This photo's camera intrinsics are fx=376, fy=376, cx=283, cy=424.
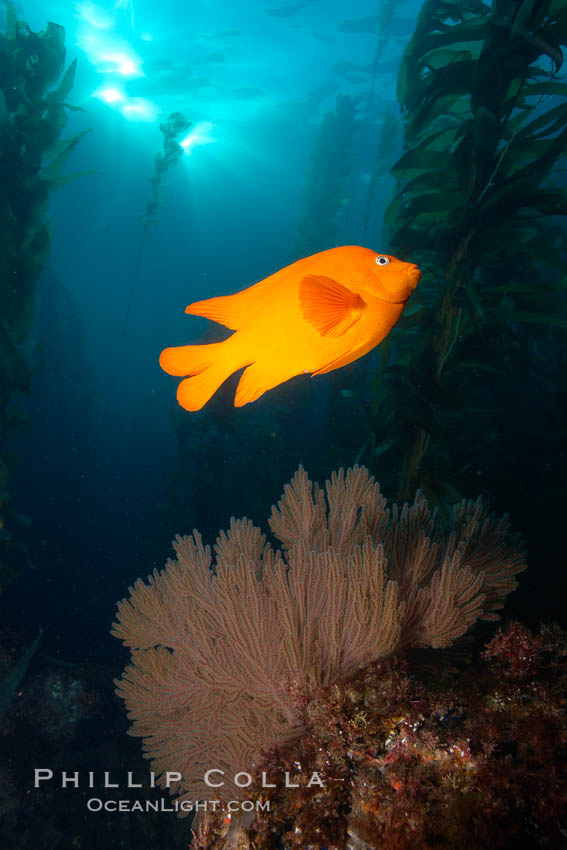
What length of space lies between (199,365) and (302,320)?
1.35ft

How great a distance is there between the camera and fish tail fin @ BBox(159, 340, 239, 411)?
4.15 ft

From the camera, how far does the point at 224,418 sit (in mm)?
8391

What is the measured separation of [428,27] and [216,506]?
780 centimetres

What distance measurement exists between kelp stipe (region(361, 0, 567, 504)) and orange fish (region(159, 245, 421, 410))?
7.11 ft

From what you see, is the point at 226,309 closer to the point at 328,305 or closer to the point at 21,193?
the point at 328,305

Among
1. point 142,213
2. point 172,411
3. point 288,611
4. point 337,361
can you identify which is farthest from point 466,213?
point 142,213

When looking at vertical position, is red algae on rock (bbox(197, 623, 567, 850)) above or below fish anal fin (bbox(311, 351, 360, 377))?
below

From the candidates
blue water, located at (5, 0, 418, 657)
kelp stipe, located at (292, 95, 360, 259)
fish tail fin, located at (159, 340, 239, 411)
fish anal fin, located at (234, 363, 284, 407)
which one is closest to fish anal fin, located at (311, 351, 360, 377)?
fish anal fin, located at (234, 363, 284, 407)

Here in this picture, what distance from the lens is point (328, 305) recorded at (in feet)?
3.45

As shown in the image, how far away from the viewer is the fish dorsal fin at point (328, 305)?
100cm

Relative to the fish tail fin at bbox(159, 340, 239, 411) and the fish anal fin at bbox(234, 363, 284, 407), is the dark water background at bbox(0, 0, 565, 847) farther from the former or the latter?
the fish tail fin at bbox(159, 340, 239, 411)

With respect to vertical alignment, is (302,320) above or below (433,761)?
above

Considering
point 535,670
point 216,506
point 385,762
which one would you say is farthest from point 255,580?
point 216,506

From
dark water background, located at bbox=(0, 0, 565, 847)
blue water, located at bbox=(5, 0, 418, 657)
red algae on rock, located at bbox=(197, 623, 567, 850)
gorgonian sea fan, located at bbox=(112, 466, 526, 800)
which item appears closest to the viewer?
red algae on rock, located at bbox=(197, 623, 567, 850)
